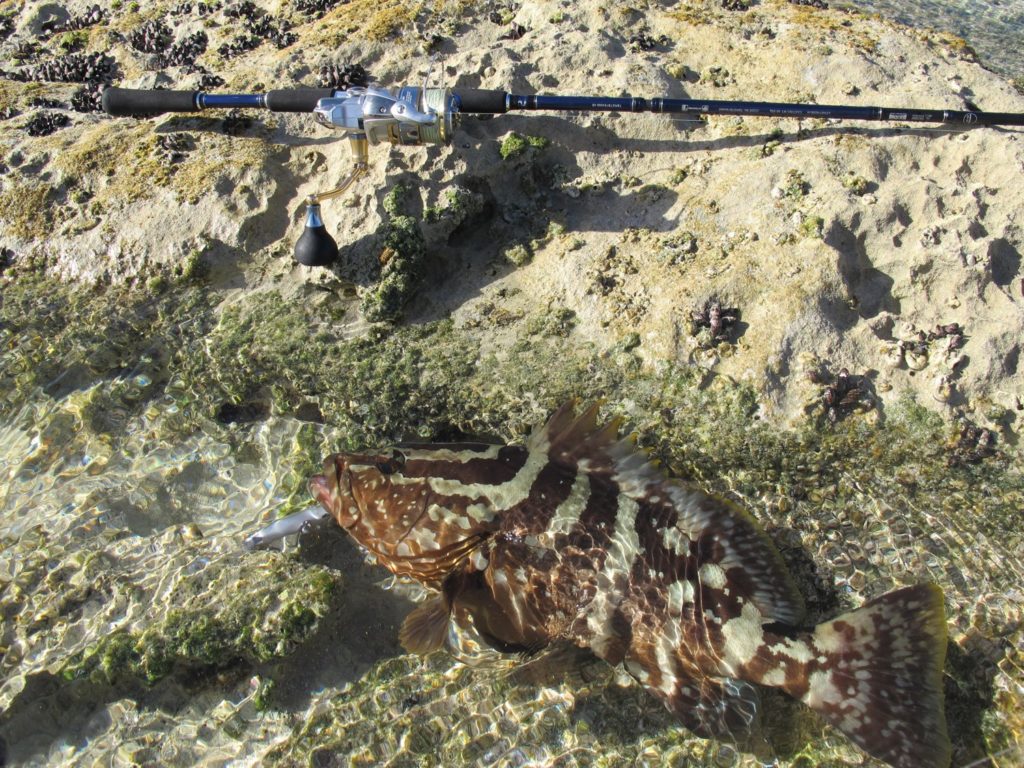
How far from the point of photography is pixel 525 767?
351 centimetres

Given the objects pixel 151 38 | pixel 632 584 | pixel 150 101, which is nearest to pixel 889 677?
pixel 632 584

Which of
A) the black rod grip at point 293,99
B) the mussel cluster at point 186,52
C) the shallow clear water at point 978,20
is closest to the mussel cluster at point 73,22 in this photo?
the mussel cluster at point 186,52

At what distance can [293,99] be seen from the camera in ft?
16.7

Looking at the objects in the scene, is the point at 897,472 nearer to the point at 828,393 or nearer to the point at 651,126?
the point at 828,393

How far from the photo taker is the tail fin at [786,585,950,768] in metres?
3.18

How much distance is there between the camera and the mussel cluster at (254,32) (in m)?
6.27

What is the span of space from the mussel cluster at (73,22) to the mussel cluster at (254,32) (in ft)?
5.08

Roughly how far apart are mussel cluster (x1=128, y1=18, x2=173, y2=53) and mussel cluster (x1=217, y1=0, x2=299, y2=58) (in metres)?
0.58

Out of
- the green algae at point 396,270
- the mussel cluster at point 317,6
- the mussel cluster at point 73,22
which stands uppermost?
the mussel cluster at point 317,6

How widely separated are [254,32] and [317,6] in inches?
23.3

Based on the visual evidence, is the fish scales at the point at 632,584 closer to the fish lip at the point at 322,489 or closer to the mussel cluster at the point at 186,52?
the fish lip at the point at 322,489

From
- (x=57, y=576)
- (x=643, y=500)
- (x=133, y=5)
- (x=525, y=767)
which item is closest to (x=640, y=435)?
(x=643, y=500)

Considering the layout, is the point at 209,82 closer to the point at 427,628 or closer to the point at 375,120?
the point at 375,120

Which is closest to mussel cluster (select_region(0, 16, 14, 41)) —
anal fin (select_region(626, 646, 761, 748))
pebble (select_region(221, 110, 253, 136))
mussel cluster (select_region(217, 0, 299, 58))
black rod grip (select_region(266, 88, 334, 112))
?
mussel cluster (select_region(217, 0, 299, 58))
